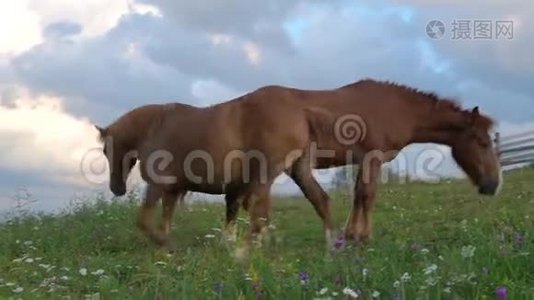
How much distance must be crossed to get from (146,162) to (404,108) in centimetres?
314

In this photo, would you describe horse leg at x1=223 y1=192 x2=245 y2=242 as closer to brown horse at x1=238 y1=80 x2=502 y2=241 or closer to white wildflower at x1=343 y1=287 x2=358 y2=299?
brown horse at x1=238 y1=80 x2=502 y2=241

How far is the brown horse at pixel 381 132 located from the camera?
8820 mm

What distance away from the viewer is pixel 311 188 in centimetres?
862

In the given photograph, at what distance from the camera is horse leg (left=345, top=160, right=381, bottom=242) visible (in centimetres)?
885

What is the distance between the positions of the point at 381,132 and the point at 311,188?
1.16m

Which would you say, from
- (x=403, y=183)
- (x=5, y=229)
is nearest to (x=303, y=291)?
(x=5, y=229)

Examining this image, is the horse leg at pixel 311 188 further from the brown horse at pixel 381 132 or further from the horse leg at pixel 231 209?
the horse leg at pixel 231 209

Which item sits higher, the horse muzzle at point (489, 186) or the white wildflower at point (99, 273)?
the horse muzzle at point (489, 186)

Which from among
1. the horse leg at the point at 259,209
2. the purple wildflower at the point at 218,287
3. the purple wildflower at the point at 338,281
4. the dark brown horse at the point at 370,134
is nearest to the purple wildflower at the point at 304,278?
the purple wildflower at the point at 338,281

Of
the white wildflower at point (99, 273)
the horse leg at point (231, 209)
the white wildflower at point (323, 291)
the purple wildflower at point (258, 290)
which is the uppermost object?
the horse leg at point (231, 209)

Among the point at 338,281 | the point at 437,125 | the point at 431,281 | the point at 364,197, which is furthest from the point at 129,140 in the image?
the point at 431,281

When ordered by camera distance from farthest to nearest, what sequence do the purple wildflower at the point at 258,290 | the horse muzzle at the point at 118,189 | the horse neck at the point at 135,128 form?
the horse muzzle at the point at 118,189
the horse neck at the point at 135,128
the purple wildflower at the point at 258,290

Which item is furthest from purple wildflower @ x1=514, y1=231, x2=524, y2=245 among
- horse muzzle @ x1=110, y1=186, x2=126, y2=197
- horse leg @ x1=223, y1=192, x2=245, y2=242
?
horse muzzle @ x1=110, y1=186, x2=126, y2=197

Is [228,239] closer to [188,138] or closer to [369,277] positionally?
[188,138]
